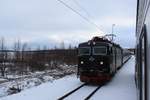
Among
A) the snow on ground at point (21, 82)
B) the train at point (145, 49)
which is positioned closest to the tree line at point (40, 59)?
the snow on ground at point (21, 82)

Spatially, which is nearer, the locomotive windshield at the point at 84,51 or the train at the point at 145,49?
the train at the point at 145,49

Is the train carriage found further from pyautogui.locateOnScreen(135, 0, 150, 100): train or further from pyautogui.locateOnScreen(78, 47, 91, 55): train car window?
pyautogui.locateOnScreen(135, 0, 150, 100): train

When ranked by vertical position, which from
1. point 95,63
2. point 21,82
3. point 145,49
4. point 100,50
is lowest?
point 21,82

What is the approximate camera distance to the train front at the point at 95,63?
61.1 ft

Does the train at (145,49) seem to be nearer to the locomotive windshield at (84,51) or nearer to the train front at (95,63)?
the train front at (95,63)

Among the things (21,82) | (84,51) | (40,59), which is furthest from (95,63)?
(40,59)

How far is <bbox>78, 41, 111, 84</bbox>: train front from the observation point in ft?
61.1

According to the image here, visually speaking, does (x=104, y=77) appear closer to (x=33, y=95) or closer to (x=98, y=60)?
(x=98, y=60)

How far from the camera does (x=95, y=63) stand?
18688 mm

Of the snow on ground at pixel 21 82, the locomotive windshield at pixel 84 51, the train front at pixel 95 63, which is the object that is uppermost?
the locomotive windshield at pixel 84 51

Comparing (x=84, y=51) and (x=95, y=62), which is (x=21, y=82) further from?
(x=95, y=62)

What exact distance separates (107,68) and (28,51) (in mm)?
47135

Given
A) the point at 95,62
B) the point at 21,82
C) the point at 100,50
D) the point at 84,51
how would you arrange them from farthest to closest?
the point at 21,82 < the point at 84,51 < the point at 100,50 < the point at 95,62

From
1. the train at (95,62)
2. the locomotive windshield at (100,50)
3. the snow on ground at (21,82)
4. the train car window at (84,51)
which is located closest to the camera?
the snow on ground at (21,82)
